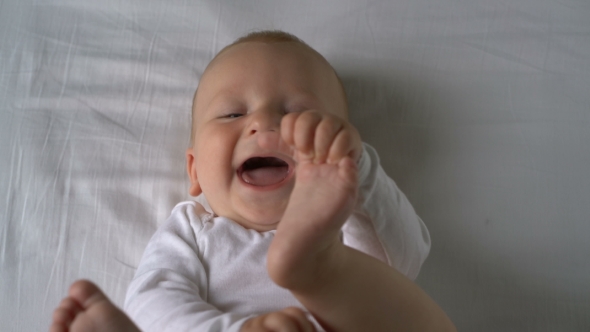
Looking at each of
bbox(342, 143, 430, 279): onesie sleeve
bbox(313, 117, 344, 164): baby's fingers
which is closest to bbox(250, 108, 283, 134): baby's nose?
bbox(342, 143, 430, 279): onesie sleeve

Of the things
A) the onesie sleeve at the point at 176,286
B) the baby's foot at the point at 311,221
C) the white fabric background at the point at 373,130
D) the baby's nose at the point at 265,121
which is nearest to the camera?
the baby's foot at the point at 311,221

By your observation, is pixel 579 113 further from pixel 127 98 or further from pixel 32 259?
pixel 32 259

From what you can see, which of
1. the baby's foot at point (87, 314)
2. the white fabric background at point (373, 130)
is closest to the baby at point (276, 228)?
the baby's foot at point (87, 314)

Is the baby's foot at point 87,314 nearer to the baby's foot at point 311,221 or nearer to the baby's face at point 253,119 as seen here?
the baby's foot at point 311,221

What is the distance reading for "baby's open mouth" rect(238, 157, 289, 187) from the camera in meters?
0.84

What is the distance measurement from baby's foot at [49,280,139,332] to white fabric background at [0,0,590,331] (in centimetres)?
37

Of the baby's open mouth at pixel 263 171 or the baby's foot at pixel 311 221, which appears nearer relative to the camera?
the baby's foot at pixel 311 221

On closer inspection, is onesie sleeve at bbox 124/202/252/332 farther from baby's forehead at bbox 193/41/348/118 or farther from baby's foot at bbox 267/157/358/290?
baby's forehead at bbox 193/41/348/118

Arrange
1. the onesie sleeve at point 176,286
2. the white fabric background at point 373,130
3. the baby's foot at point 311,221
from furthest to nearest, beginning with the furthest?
the white fabric background at point 373,130 → the onesie sleeve at point 176,286 → the baby's foot at point 311,221

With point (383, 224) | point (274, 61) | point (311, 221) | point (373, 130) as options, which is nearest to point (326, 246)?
point (311, 221)

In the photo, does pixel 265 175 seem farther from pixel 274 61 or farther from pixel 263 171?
pixel 274 61

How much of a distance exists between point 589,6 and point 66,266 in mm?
1269

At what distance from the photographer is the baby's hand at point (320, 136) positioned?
0.57 m

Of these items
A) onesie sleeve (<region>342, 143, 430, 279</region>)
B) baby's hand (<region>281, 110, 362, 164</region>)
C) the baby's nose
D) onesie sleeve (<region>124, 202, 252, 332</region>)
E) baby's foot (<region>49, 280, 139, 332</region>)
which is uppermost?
baby's hand (<region>281, 110, 362, 164</region>)
